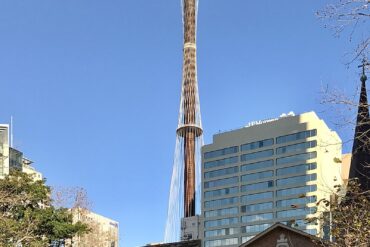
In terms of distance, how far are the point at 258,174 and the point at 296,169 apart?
357 inches

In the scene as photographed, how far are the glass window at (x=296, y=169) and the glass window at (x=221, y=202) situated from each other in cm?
1149

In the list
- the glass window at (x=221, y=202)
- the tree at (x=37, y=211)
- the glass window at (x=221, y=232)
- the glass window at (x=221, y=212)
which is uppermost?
the glass window at (x=221, y=202)

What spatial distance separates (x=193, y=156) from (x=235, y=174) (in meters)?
9.99

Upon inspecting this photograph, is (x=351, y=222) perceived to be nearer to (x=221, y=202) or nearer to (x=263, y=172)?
(x=263, y=172)

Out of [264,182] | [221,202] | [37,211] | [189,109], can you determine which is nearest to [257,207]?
[264,182]

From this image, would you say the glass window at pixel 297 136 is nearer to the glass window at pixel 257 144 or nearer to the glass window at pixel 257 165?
the glass window at pixel 257 144

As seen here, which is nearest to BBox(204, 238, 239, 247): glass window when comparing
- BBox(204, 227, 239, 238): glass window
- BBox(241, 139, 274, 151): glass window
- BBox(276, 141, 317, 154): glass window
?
BBox(204, 227, 239, 238): glass window

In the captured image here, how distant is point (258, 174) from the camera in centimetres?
13162

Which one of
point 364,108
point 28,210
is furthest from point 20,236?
point 364,108

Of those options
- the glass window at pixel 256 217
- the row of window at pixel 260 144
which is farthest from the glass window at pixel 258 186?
the row of window at pixel 260 144

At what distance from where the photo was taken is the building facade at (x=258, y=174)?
124500 millimetres

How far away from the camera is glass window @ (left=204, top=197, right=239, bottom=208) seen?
441ft

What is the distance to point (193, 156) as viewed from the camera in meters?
138

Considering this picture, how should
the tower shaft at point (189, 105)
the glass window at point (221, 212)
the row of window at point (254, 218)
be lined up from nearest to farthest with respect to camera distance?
the row of window at point (254, 218) < the glass window at point (221, 212) < the tower shaft at point (189, 105)
